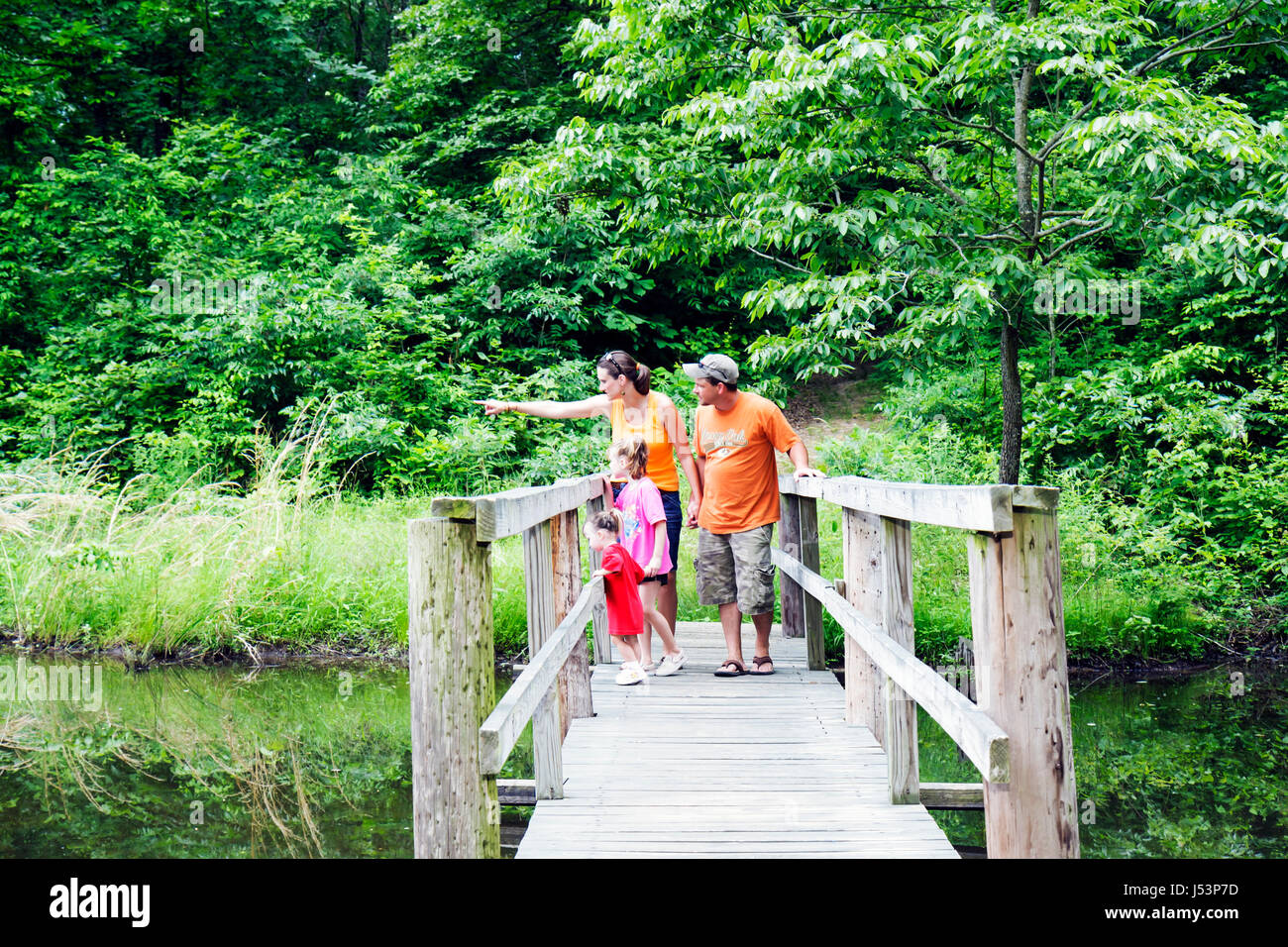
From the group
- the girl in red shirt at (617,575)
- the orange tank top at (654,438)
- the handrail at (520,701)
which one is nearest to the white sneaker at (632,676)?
the girl in red shirt at (617,575)

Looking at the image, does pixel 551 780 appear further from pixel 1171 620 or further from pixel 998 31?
pixel 1171 620

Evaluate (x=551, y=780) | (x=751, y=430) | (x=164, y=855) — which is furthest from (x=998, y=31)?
(x=164, y=855)

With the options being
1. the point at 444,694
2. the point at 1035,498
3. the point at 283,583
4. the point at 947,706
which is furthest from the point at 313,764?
the point at 1035,498

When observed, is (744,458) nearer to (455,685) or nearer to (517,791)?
(517,791)

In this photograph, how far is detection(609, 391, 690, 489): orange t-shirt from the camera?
543cm

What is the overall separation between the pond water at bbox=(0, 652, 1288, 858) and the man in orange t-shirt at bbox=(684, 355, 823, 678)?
1.81 meters

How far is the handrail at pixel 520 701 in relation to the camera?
2568mm

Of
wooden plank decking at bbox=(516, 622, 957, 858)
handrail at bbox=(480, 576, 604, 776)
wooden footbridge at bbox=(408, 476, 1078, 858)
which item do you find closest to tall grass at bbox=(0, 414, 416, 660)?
wooden footbridge at bbox=(408, 476, 1078, 858)

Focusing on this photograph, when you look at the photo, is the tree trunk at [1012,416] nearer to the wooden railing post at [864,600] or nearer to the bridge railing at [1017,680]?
the wooden railing post at [864,600]

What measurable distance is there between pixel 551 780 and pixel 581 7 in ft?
54.8

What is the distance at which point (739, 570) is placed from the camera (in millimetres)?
5316

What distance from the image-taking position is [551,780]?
12.6ft

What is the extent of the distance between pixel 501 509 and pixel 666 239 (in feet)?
19.8

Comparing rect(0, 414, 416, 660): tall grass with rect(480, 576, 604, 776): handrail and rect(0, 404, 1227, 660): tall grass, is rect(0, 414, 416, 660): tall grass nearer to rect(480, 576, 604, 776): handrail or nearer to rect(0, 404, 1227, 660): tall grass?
rect(0, 404, 1227, 660): tall grass
